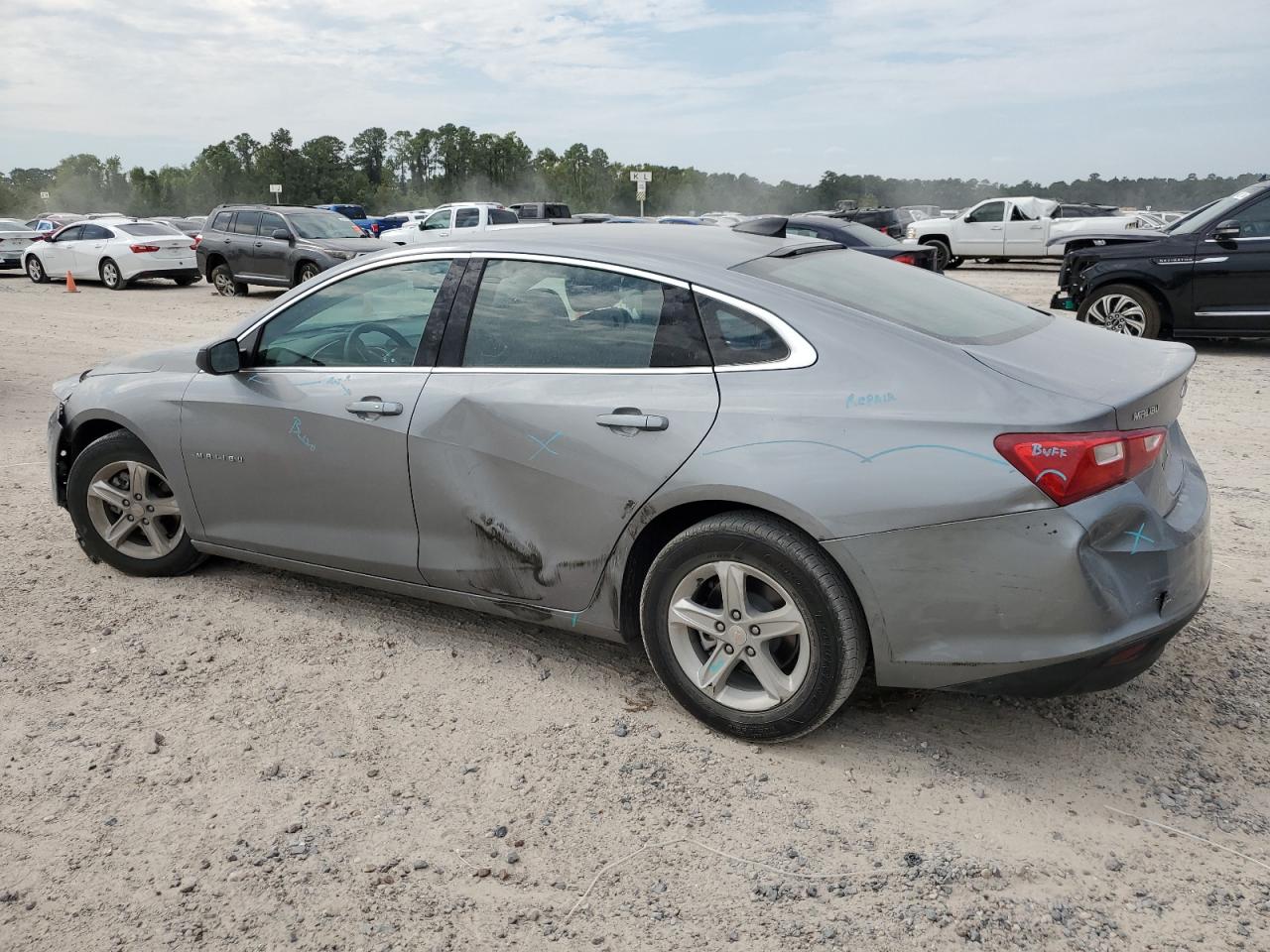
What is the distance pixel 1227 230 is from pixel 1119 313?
1.23 metres

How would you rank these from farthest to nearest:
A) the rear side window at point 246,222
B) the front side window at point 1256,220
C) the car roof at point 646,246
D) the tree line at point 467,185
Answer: the tree line at point 467,185
the rear side window at point 246,222
the front side window at point 1256,220
the car roof at point 646,246

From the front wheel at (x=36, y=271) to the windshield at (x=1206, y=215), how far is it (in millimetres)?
22481

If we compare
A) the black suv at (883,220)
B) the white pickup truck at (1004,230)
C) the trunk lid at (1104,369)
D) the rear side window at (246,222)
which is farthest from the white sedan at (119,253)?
the trunk lid at (1104,369)

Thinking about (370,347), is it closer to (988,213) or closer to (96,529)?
(96,529)

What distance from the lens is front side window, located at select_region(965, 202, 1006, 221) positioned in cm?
2603

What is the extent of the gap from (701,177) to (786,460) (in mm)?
87318

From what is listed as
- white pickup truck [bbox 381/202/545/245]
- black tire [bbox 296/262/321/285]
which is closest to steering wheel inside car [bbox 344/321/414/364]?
black tire [bbox 296/262/321/285]

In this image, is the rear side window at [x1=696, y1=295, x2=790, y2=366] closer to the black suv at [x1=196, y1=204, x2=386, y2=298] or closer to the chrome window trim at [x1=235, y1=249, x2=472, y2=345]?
the chrome window trim at [x1=235, y1=249, x2=472, y2=345]

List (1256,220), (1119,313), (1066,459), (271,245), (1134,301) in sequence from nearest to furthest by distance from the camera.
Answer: (1066,459) < (1256,220) < (1134,301) < (1119,313) < (271,245)

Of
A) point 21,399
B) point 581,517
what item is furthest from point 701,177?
point 581,517

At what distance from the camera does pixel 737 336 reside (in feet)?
10.8

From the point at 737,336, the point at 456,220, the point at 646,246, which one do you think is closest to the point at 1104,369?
the point at 737,336

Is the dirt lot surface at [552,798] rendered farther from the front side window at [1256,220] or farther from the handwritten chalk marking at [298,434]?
the front side window at [1256,220]

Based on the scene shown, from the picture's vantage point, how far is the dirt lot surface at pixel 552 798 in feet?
8.52
